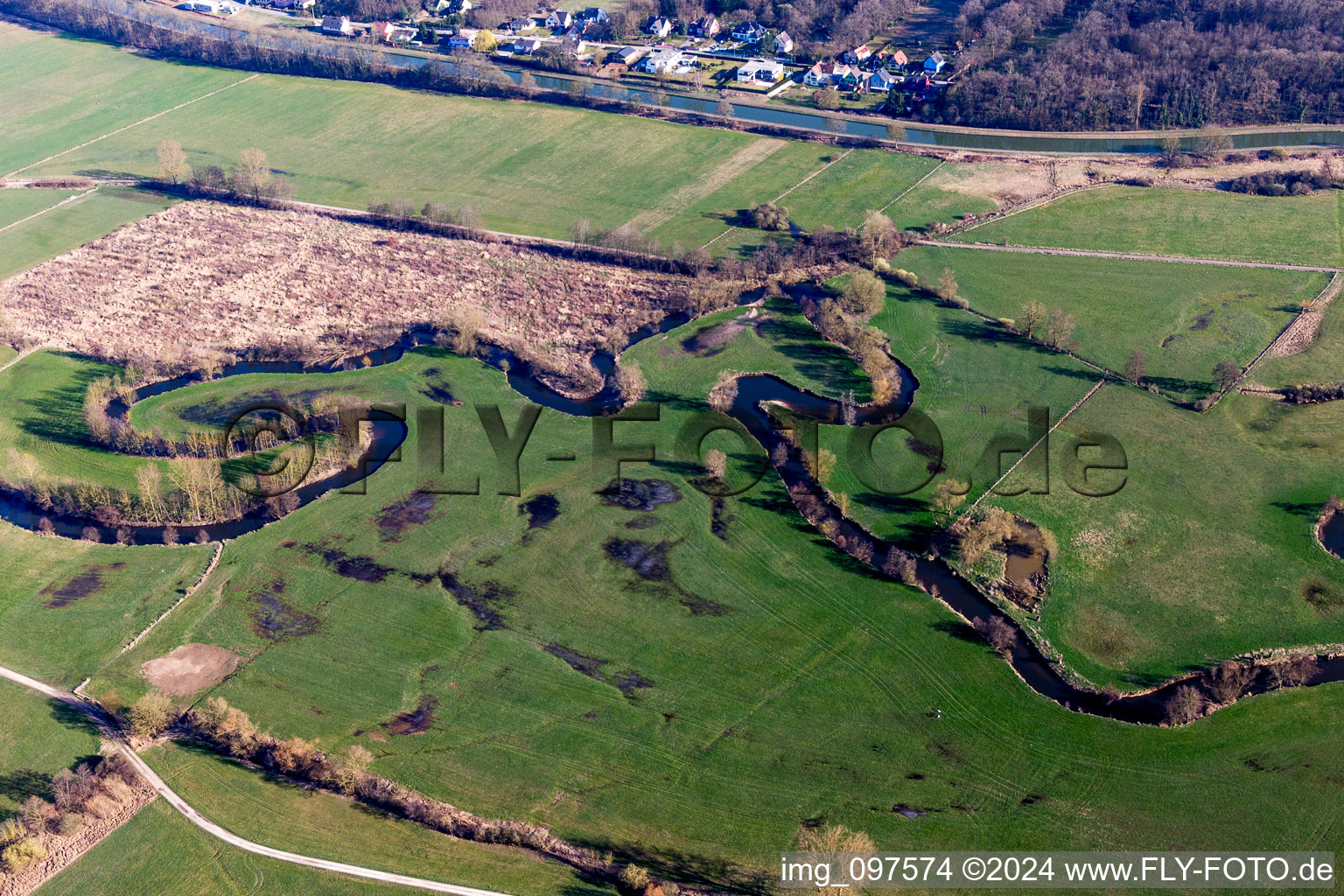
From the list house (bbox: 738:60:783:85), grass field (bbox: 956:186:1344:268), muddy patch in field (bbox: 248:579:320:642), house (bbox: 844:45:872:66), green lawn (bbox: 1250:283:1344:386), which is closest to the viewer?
muddy patch in field (bbox: 248:579:320:642)

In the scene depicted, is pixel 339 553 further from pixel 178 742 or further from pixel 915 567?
pixel 915 567

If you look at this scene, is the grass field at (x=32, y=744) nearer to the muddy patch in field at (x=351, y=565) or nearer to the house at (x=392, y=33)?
the muddy patch in field at (x=351, y=565)

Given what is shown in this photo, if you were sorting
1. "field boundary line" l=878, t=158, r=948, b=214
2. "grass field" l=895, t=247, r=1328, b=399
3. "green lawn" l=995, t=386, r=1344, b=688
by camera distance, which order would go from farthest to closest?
1. "field boundary line" l=878, t=158, r=948, b=214
2. "grass field" l=895, t=247, r=1328, b=399
3. "green lawn" l=995, t=386, r=1344, b=688

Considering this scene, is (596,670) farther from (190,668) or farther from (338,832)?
(190,668)

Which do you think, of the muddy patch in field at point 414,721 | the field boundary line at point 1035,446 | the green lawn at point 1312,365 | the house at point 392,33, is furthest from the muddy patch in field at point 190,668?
the house at point 392,33

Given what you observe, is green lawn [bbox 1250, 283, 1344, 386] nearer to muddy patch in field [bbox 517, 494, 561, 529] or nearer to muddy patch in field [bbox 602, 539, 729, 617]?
muddy patch in field [bbox 602, 539, 729, 617]

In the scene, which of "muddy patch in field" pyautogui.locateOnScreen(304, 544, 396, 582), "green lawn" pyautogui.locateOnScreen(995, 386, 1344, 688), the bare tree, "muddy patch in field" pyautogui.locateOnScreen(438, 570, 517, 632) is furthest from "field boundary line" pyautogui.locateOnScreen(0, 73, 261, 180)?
"green lawn" pyautogui.locateOnScreen(995, 386, 1344, 688)
